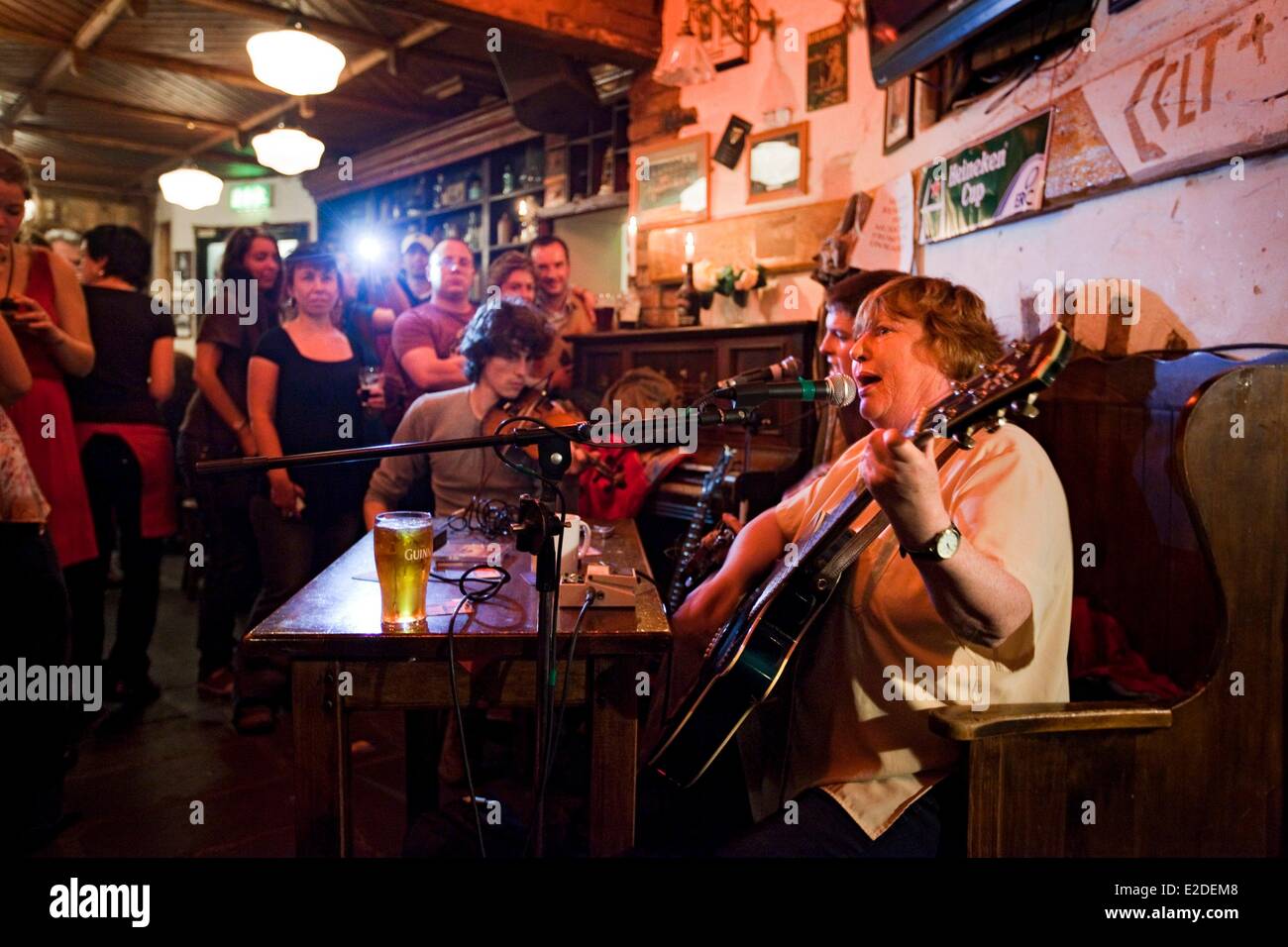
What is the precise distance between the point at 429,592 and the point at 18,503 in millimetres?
1222

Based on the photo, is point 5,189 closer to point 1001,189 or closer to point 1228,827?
point 1001,189

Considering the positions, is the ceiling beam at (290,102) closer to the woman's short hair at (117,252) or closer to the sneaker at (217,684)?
the woman's short hair at (117,252)

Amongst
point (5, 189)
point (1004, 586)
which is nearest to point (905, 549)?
point (1004, 586)

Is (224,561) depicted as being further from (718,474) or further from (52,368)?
(718,474)

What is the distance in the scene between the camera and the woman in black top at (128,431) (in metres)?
3.23

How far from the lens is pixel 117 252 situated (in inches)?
134

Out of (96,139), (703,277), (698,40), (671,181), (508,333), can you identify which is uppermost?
(96,139)

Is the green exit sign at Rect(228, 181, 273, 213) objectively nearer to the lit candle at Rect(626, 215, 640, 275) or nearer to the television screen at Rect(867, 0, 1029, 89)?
the lit candle at Rect(626, 215, 640, 275)

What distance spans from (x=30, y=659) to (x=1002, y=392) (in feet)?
8.16

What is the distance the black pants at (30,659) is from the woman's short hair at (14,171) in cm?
99

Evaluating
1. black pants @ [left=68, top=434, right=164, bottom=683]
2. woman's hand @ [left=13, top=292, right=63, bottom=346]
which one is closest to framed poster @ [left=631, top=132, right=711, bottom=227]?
black pants @ [left=68, top=434, right=164, bottom=683]

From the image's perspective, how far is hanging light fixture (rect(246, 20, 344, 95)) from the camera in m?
Result: 4.87

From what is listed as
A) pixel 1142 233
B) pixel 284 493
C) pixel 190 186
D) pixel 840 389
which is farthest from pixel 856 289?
pixel 190 186

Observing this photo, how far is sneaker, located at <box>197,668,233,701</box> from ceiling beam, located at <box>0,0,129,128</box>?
4.77m
